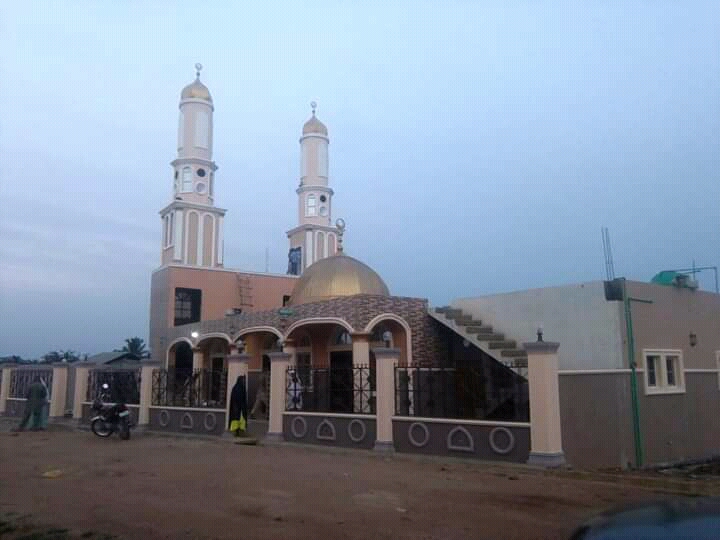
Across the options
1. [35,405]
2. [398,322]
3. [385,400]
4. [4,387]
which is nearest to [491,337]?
[398,322]

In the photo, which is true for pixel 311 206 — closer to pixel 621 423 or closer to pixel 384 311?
pixel 384 311

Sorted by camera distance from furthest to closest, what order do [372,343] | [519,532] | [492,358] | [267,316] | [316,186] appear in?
[316,186]
[267,316]
[372,343]
[492,358]
[519,532]

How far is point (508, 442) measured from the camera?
1169 cm

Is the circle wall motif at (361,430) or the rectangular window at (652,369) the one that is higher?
the rectangular window at (652,369)

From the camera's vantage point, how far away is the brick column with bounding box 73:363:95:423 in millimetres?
23498

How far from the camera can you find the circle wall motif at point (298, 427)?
15617 mm

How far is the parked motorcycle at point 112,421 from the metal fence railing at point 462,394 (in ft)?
27.2

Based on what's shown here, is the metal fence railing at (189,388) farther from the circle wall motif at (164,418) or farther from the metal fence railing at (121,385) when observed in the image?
the metal fence railing at (121,385)

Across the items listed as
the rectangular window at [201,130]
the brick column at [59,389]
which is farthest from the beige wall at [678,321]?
the rectangular window at [201,130]

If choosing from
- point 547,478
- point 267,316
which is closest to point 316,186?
point 267,316

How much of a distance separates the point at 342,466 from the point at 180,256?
24.5 meters

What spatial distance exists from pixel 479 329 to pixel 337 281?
5.80m

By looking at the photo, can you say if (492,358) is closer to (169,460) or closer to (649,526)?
(169,460)

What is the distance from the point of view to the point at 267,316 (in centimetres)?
2192
